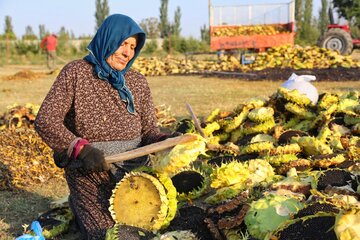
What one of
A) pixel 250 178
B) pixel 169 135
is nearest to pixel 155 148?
pixel 169 135

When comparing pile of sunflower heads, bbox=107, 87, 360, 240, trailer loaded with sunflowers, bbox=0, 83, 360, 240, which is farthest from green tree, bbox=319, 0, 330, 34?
pile of sunflower heads, bbox=107, 87, 360, 240

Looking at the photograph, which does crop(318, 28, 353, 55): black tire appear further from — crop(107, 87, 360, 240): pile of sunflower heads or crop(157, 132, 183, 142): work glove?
crop(157, 132, 183, 142): work glove

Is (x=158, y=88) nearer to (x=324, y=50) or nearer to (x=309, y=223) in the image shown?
(x=324, y=50)

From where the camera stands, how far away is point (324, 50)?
19219 millimetres

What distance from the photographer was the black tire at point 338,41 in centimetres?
2169

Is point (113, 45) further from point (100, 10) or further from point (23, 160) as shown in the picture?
point (100, 10)

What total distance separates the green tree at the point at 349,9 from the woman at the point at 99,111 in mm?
26181

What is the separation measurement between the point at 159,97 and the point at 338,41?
1260 centimetres

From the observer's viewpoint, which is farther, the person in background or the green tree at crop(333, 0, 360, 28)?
the green tree at crop(333, 0, 360, 28)

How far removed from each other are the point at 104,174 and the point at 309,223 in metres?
1.58

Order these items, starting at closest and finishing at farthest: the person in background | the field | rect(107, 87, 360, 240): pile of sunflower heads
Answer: rect(107, 87, 360, 240): pile of sunflower heads, the field, the person in background

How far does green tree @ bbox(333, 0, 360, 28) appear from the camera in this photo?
27469 mm

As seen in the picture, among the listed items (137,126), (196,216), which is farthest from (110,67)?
(196,216)

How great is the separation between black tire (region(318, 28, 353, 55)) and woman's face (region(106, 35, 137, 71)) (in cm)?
1978
